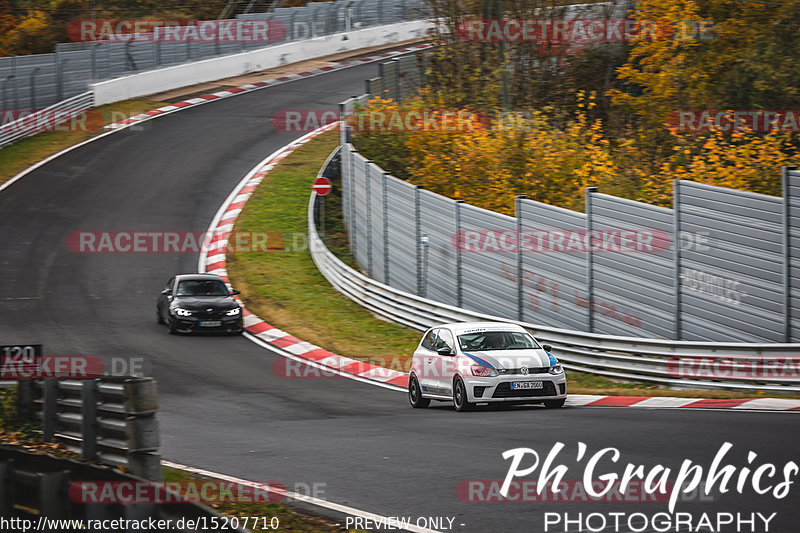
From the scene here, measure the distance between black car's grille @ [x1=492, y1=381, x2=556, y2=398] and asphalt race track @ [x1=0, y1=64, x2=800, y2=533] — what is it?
29 centimetres

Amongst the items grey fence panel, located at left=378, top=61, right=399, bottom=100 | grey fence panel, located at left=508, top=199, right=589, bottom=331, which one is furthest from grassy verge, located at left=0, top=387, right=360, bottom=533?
grey fence panel, located at left=378, top=61, right=399, bottom=100

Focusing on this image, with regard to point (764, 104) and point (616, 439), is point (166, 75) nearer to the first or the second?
point (764, 104)

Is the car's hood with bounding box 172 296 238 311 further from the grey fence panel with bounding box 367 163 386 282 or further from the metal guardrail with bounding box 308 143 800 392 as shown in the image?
the grey fence panel with bounding box 367 163 386 282

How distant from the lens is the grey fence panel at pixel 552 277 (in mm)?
19797

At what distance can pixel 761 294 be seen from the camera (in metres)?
16.1

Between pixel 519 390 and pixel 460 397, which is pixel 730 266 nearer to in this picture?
pixel 519 390

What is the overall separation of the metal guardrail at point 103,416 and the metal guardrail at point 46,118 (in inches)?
1304

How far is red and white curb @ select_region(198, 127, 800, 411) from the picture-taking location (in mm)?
14633

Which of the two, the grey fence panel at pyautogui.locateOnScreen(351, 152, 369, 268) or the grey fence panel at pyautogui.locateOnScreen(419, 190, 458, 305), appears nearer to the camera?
the grey fence panel at pyautogui.locateOnScreen(419, 190, 458, 305)

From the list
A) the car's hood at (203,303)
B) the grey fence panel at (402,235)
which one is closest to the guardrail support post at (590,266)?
the grey fence panel at (402,235)

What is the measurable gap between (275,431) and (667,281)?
8.06 m

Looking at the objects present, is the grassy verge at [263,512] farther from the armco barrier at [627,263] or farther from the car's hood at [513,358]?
the armco barrier at [627,263]

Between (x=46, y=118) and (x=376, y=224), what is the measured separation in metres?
22.1

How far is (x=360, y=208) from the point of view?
30312 mm
